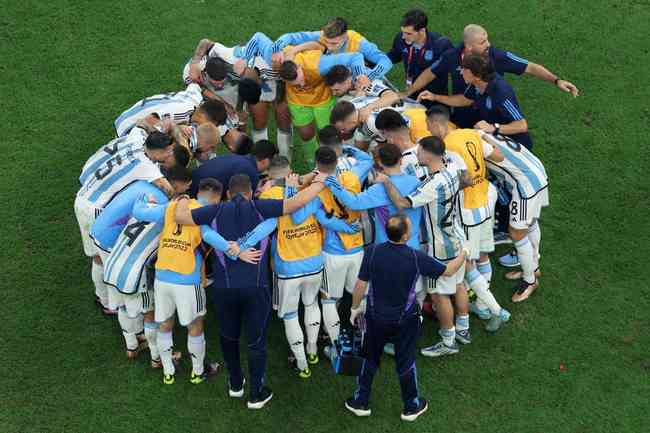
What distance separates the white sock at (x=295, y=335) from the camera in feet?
21.3

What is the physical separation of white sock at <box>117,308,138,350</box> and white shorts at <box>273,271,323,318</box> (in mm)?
1247

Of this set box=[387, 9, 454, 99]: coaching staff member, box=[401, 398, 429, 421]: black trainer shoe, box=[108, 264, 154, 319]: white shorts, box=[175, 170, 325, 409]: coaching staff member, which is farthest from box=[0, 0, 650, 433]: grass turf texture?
box=[387, 9, 454, 99]: coaching staff member

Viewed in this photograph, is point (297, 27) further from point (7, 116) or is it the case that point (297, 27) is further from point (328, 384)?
point (328, 384)

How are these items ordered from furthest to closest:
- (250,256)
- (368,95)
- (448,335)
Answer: (368,95), (448,335), (250,256)

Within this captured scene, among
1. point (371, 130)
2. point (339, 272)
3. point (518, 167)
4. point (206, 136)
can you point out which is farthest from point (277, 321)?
point (518, 167)

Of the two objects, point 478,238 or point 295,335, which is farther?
point 478,238

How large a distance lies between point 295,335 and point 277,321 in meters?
0.79

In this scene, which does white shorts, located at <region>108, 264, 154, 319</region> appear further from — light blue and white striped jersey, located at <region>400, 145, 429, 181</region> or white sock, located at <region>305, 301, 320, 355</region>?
light blue and white striped jersey, located at <region>400, 145, 429, 181</region>

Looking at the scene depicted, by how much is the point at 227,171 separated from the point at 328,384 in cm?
206

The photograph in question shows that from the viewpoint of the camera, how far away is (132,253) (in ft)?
20.2

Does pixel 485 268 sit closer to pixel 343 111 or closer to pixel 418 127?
pixel 418 127

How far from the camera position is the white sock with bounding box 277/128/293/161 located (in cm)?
846

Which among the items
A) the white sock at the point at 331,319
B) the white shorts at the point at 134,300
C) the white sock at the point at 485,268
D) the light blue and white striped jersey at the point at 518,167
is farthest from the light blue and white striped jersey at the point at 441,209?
the white shorts at the point at 134,300

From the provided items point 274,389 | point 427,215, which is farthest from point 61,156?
point 427,215
